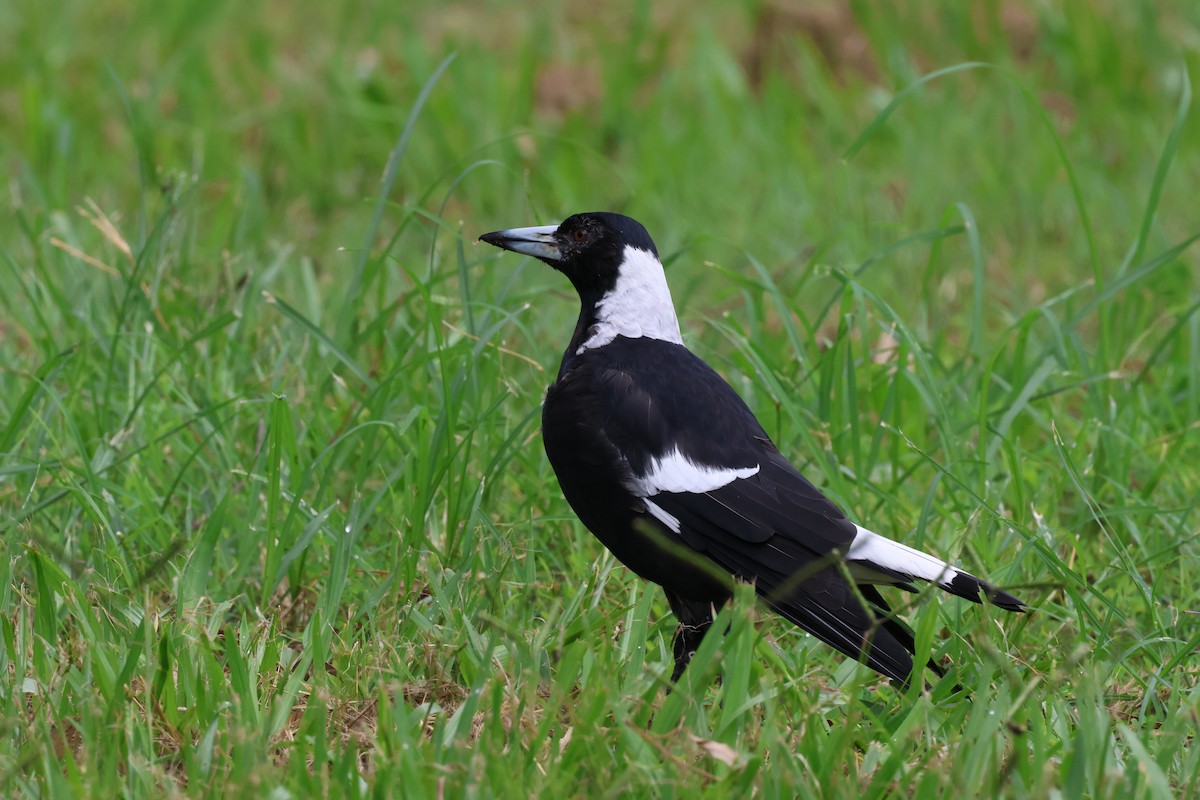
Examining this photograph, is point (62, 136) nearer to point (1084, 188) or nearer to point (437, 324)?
point (437, 324)

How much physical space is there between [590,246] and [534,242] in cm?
12

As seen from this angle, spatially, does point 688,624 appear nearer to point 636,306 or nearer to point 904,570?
point 904,570

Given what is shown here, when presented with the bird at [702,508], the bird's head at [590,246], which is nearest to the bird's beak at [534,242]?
the bird's head at [590,246]

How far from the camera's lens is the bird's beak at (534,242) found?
304cm

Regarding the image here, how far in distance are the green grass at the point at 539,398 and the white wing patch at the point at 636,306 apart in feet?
0.75

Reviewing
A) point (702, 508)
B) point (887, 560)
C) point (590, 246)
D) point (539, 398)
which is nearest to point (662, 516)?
point (702, 508)

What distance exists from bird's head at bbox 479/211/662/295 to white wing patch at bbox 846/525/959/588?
0.79 metres

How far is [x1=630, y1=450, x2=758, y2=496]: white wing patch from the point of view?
2.54m

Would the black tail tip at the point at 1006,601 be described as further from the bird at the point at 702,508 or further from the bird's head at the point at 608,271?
the bird's head at the point at 608,271

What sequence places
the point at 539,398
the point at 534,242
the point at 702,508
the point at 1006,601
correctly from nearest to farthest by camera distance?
the point at 1006,601, the point at 702,508, the point at 534,242, the point at 539,398

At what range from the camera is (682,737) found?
2090 mm

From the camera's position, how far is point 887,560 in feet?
7.90

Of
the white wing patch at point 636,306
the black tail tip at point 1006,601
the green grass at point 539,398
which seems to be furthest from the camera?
the white wing patch at point 636,306

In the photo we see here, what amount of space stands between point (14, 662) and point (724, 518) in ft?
3.79
